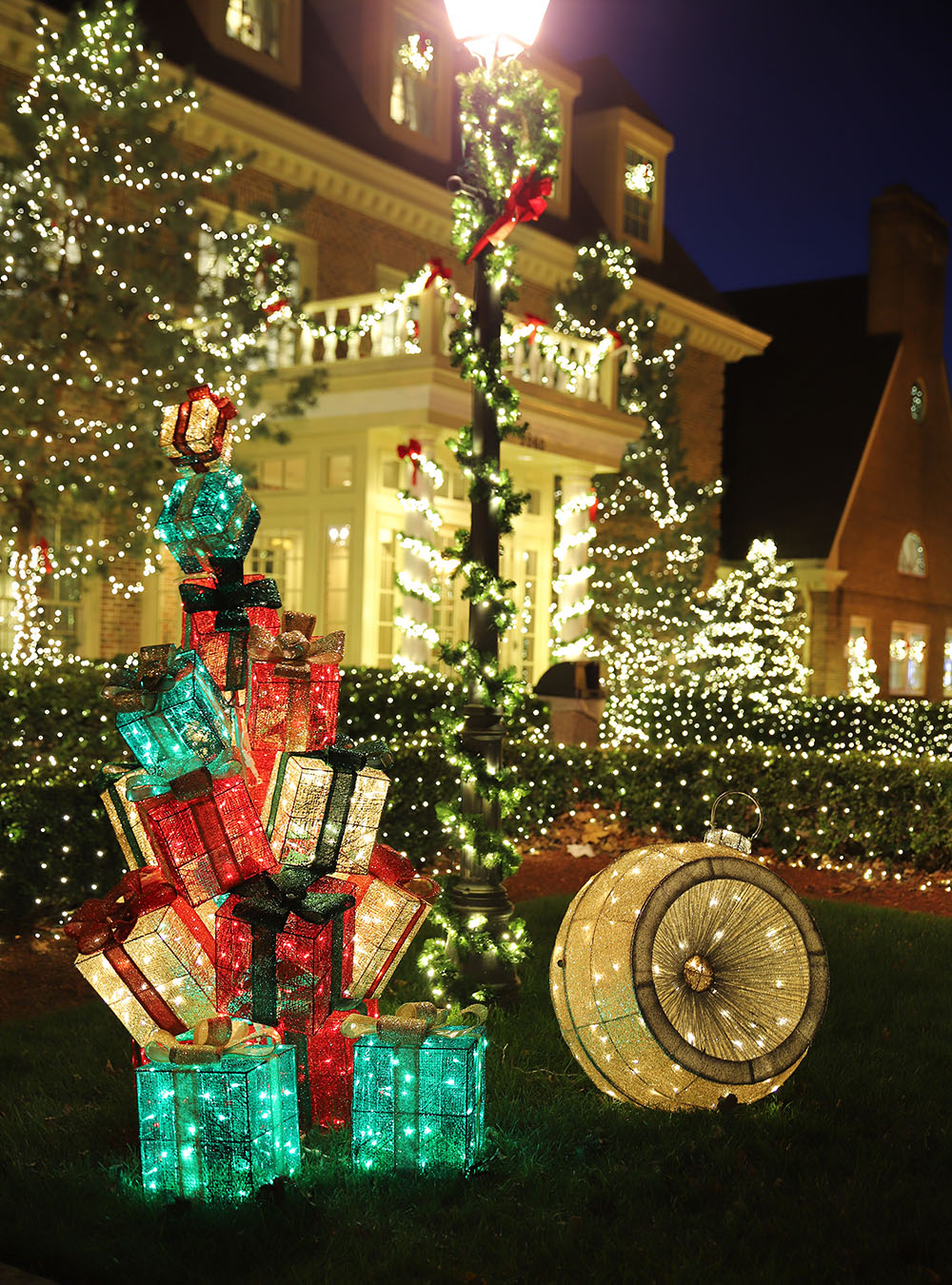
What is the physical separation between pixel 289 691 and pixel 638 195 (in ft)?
65.4

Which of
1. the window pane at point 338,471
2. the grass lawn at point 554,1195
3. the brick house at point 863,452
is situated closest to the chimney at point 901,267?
the brick house at point 863,452

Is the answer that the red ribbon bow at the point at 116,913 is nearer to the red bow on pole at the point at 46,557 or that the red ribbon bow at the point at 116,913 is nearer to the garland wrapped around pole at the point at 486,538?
the garland wrapped around pole at the point at 486,538

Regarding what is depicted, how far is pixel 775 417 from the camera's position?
26281mm

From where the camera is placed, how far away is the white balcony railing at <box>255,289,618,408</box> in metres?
12.8

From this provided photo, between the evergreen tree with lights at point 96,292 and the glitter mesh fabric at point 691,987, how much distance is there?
7.45 m

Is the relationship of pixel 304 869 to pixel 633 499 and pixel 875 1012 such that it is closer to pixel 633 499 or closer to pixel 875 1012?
pixel 875 1012

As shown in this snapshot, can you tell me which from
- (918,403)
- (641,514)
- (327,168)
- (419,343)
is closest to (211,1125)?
(419,343)

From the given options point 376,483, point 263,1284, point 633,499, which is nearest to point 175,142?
point 376,483

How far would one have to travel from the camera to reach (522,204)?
5.54 metres

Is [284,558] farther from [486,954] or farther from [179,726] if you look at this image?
[179,726]

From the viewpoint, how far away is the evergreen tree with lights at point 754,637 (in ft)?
57.9

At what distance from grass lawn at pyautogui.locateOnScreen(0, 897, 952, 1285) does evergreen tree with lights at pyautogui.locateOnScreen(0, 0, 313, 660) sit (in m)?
6.60

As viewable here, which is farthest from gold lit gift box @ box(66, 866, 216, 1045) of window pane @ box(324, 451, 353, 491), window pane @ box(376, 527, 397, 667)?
window pane @ box(324, 451, 353, 491)

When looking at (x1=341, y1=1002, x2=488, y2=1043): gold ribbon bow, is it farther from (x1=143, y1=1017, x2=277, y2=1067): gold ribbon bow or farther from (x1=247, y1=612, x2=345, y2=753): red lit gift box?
(x1=247, y1=612, x2=345, y2=753): red lit gift box
